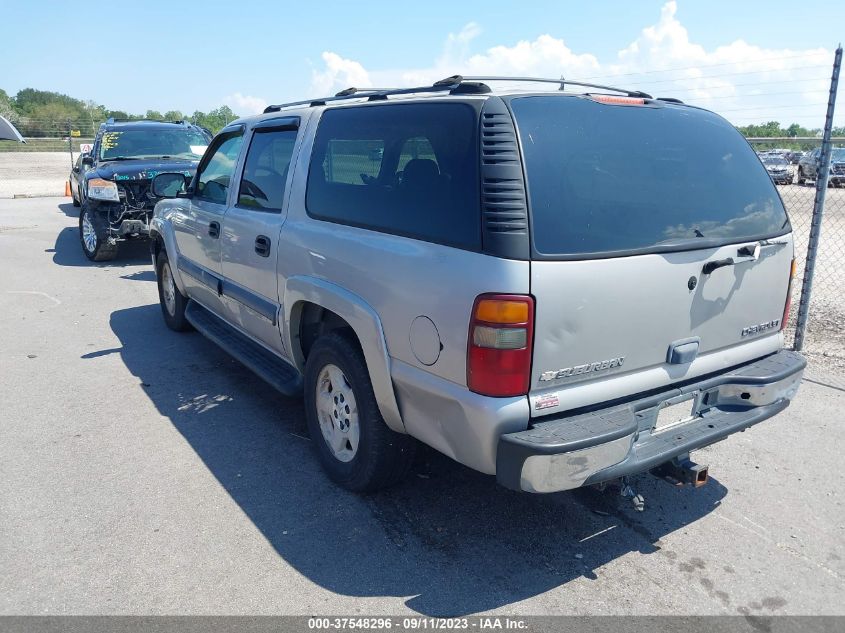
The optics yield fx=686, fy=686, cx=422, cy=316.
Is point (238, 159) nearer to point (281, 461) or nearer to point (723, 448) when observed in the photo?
point (281, 461)

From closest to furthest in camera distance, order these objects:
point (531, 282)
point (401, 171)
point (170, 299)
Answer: point (531, 282), point (401, 171), point (170, 299)

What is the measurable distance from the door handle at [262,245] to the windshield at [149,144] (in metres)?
7.27

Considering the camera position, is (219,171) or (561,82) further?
(219,171)

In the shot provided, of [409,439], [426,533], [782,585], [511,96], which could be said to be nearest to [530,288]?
[511,96]

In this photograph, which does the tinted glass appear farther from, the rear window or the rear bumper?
the rear bumper

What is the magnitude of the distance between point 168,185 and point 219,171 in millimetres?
1121

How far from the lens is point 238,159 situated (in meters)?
4.92

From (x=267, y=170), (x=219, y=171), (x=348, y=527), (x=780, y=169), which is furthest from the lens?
(x=780, y=169)

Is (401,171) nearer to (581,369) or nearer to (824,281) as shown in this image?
(581,369)

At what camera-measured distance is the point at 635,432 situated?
2822 millimetres

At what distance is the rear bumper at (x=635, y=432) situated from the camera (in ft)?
8.63

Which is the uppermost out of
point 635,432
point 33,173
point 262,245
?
point 262,245

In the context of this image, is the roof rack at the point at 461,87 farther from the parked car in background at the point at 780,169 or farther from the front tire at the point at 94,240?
the parked car in background at the point at 780,169

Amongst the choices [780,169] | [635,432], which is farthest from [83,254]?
[780,169]
